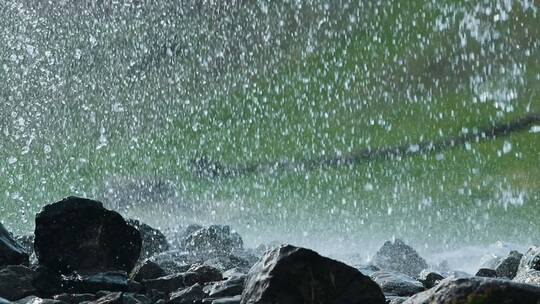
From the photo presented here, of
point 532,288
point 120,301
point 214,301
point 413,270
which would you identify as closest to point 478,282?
point 532,288

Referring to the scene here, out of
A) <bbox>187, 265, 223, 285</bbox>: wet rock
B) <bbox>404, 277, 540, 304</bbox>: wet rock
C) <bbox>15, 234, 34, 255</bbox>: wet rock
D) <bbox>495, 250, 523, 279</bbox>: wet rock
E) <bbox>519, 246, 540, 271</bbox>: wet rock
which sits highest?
<bbox>15, 234, 34, 255</bbox>: wet rock

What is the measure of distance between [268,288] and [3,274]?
158 inches

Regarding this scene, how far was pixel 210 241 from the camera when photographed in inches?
989

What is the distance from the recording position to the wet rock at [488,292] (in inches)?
184

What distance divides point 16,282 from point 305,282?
402 centimetres

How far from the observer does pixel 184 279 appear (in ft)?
28.4

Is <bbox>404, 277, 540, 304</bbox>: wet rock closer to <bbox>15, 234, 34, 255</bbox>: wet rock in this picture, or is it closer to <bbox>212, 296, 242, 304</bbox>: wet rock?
<bbox>212, 296, 242, 304</bbox>: wet rock

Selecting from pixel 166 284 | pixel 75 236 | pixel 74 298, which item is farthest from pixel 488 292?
pixel 75 236

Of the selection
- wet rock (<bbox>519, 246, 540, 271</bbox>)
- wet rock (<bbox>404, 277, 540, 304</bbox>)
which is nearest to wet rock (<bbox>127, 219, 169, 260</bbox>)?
wet rock (<bbox>519, 246, 540, 271</bbox>)

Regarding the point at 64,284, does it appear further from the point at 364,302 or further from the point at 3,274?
the point at 364,302

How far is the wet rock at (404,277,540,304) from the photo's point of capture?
15.3ft

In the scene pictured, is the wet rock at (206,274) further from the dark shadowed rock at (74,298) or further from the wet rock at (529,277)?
the wet rock at (529,277)

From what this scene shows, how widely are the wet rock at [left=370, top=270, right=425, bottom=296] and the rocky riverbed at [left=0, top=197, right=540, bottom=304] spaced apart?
14 millimetres

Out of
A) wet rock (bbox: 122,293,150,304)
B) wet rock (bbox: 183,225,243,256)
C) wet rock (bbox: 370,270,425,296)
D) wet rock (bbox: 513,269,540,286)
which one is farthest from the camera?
wet rock (bbox: 183,225,243,256)
